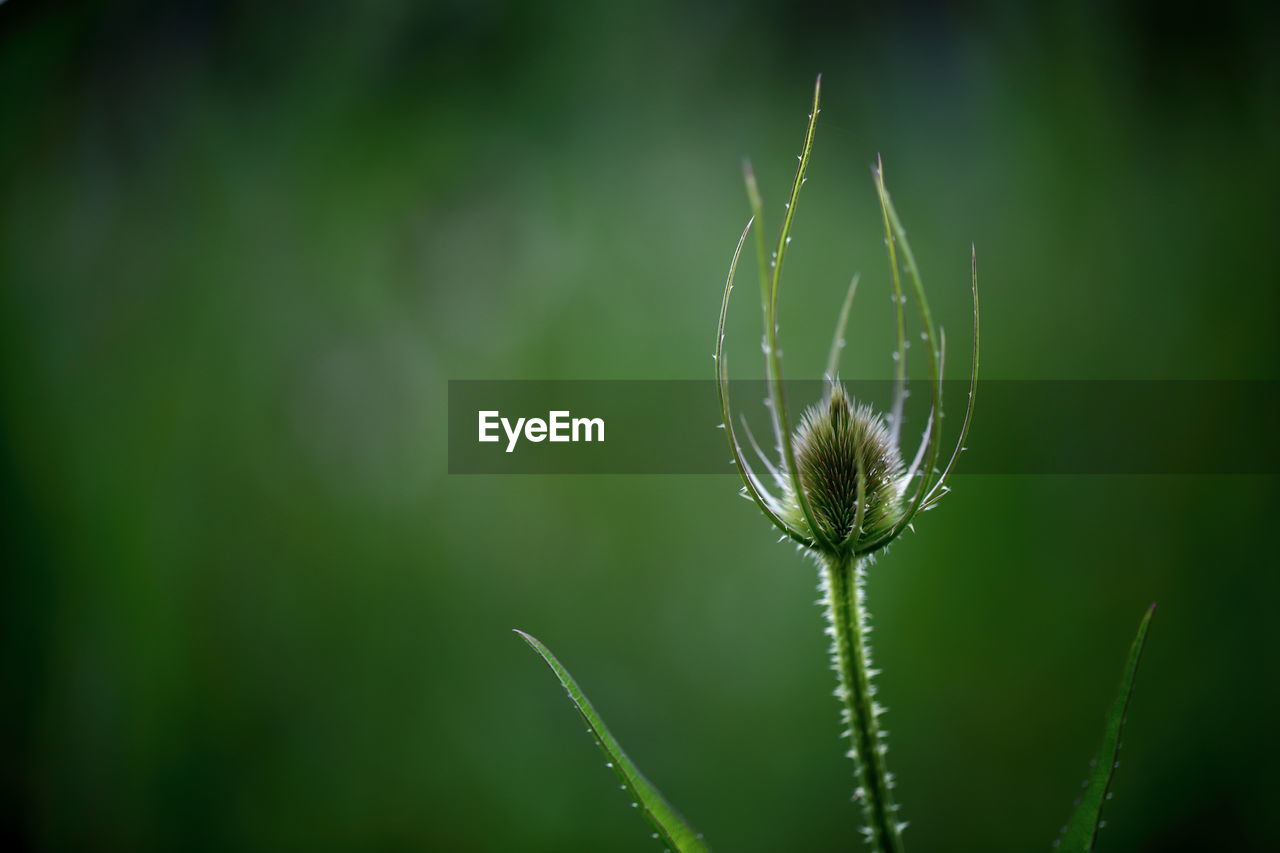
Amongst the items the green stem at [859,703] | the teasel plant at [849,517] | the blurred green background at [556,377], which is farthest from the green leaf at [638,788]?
the blurred green background at [556,377]

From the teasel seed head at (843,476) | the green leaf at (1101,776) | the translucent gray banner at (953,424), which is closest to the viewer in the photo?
the green leaf at (1101,776)

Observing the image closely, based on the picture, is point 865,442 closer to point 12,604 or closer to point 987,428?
point 987,428

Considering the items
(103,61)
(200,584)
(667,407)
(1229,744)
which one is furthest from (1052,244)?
(103,61)

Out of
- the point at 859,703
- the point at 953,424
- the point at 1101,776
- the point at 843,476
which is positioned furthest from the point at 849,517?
the point at 953,424

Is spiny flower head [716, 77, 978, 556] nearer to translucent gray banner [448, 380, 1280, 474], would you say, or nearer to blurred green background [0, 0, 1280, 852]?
translucent gray banner [448, 380, 1280, 474]

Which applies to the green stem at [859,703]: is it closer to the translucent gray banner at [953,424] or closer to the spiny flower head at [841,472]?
the spiny flower head at [841,472]

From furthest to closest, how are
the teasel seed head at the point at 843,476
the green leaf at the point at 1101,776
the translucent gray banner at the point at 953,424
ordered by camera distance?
1. the translucent gray banner at the point at 953,424
2. the teasel seed head at the point at 843,476
3. the green leaf at the point at 1101,776

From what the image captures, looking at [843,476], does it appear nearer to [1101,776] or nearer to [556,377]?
[1101,776]
